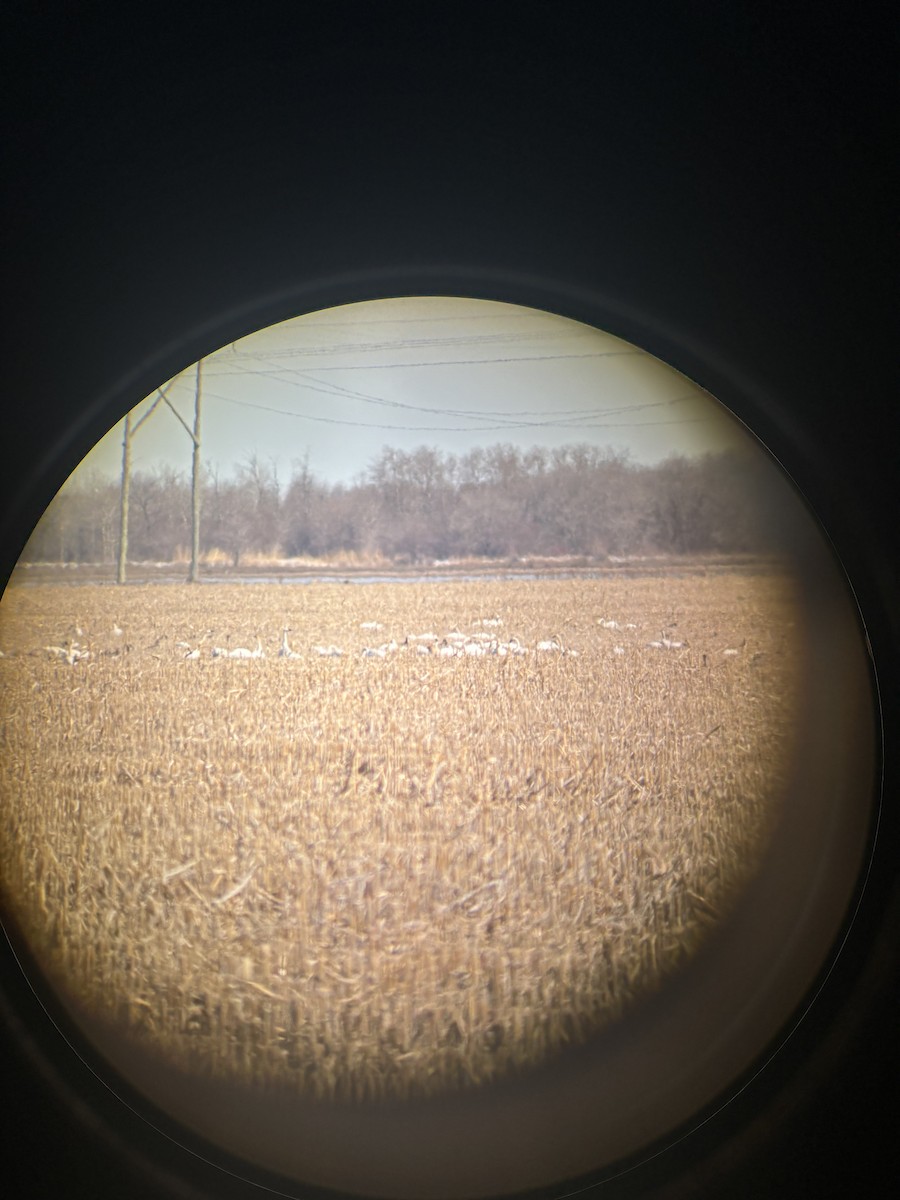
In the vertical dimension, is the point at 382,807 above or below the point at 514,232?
below

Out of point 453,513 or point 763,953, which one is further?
point 453,513

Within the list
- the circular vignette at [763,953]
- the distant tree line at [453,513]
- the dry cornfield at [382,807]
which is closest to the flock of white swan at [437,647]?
the dry cornfield at [382,807]

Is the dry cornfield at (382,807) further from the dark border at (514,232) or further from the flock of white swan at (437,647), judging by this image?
the dark border at (514,232)

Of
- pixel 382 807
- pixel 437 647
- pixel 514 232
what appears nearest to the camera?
pixel 514 232

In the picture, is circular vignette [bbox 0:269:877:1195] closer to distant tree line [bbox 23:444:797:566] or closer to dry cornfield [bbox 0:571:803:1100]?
dry cornfield [bbox 0:571:803:1100]

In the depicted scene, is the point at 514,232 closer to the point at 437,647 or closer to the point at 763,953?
the point at 763,953

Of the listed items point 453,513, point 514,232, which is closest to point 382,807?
point 453,513

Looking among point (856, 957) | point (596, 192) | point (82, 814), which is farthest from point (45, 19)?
point (82, 814)

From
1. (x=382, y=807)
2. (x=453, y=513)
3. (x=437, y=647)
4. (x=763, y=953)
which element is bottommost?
(x=382, y=807)
